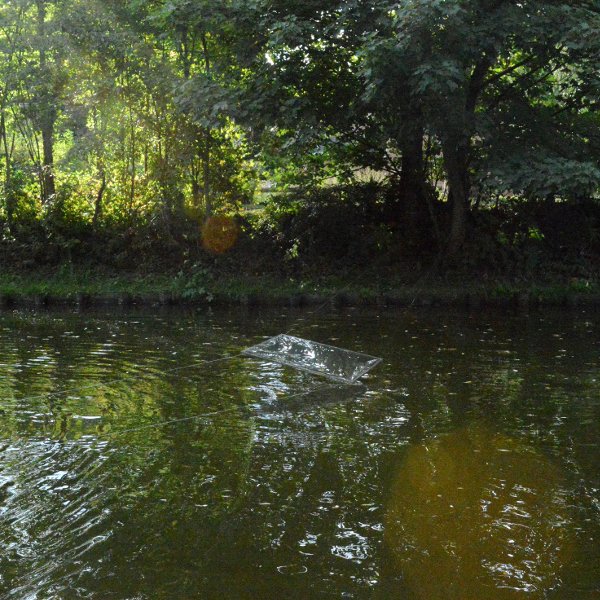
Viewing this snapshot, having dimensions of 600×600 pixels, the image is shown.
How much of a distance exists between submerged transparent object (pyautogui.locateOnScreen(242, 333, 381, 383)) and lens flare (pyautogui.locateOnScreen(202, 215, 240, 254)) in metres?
6.85

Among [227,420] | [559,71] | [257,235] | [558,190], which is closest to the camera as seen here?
[227,420]

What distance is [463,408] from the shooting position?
23.0 ft

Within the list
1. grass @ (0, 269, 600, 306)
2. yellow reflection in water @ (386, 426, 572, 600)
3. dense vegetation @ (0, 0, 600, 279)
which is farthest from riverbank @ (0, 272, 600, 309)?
yellow reflection in water @ (386, 426, 572, 600)

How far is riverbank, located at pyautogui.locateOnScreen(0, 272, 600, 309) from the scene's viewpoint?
45.0 ft

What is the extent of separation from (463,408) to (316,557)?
11.0 feet

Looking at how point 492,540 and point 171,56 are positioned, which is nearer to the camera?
point 492,540

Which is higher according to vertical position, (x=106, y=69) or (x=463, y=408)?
(x=106, y=69)

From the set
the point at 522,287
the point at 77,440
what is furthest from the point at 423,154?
the point at 77,440

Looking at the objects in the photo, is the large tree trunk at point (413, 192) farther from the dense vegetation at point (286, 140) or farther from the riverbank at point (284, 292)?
the riverbank at point (284, 292)

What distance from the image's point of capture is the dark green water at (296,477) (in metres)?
3.82

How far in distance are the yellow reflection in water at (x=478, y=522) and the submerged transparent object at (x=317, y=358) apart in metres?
2.17

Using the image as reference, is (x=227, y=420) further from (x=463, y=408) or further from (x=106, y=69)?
(x=106, y=69)

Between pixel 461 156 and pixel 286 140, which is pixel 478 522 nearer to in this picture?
A: pixel 286 140

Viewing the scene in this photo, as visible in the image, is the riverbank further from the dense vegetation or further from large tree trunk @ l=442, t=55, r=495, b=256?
large tree trunk @ l=442, t=55, r=495, b=256
